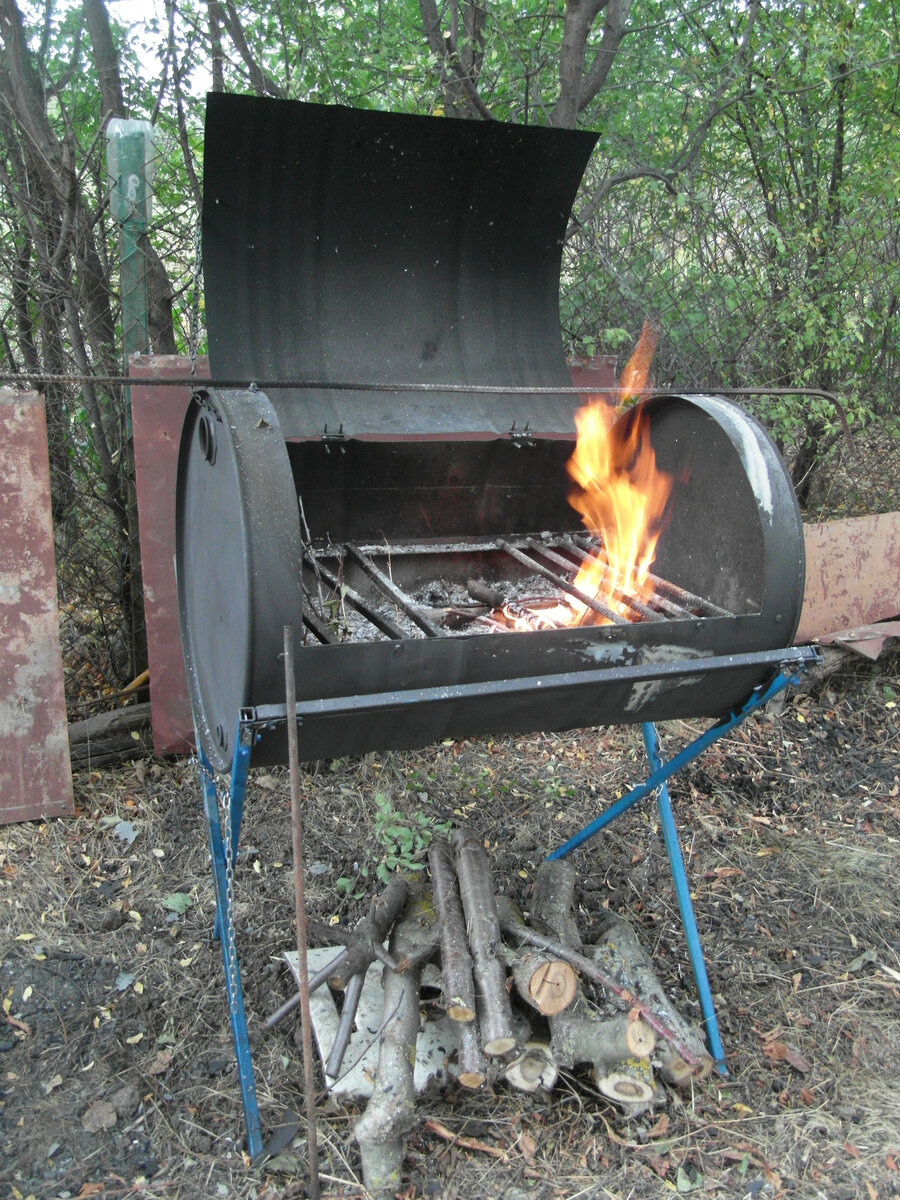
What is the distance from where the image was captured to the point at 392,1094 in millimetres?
2008

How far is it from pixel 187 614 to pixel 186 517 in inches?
11.1

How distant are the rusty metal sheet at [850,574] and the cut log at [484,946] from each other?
7.18 ft

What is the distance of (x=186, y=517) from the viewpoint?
2340mm

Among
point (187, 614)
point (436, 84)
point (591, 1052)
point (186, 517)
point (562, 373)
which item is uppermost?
point (436, 84)

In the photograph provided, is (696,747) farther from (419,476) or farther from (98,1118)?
(98,1118)

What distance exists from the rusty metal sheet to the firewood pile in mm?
2159

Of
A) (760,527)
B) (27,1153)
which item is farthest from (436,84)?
(27,1153)

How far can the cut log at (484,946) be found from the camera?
2.07 m

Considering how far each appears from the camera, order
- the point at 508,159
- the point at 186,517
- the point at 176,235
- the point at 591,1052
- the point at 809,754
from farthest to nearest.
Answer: the point at 809,754 → the point at 176,235 → the point at 508,159 → the point at 186,517 → the point at 591,1052

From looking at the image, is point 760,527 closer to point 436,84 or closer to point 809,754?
point 809,754

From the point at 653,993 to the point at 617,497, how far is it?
1.44 m

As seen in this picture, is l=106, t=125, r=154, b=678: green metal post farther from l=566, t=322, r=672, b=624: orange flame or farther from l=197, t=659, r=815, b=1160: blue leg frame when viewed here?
l=566, t=322, r=672, b=624: orange flame

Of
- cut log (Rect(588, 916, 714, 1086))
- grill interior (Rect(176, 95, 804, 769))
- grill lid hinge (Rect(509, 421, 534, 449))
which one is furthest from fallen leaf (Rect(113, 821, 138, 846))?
grill lid hinge (Rect(509, 421, 534, 449))

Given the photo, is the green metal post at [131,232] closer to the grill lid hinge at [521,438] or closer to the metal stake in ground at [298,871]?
the grill lid hinge at [521,438]
